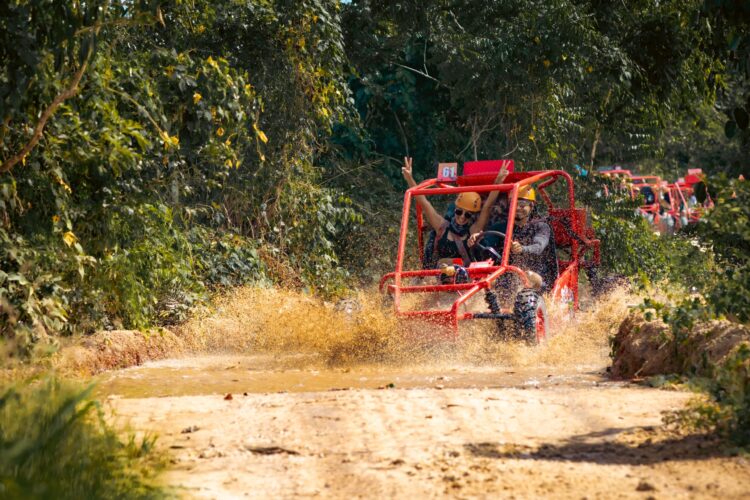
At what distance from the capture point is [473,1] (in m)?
16.8

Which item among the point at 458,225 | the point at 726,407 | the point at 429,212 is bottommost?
the point at 726,407

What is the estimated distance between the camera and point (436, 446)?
5.34 meters

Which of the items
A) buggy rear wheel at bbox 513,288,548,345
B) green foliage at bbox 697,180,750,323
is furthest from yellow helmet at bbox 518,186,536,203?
green foliage at bbox 697,180,750,323

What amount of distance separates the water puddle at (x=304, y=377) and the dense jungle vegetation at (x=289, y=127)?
0.75m

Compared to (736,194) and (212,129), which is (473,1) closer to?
(212,129)

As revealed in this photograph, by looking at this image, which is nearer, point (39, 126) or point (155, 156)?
point (39, 126)

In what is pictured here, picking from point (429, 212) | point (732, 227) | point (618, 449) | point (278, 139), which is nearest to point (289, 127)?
point (278, 139)

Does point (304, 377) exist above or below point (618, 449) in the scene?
below

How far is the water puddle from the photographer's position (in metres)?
8.59

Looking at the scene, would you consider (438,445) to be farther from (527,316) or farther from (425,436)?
(527,316)

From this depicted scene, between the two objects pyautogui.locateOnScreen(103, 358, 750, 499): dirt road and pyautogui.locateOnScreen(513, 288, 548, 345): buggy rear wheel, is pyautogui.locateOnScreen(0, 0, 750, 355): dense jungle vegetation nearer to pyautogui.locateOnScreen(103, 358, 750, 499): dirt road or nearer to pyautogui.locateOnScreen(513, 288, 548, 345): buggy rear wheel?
pyautogui.locateOnScreen(103, 358, 750, 499): dirt road

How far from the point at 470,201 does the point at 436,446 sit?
21.3 feet

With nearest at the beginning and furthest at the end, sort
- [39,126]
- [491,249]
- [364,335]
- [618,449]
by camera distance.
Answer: [618,449] < [39,126] < [364,335] < [491,249]

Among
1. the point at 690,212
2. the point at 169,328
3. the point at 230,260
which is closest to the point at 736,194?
the point at 169,328
